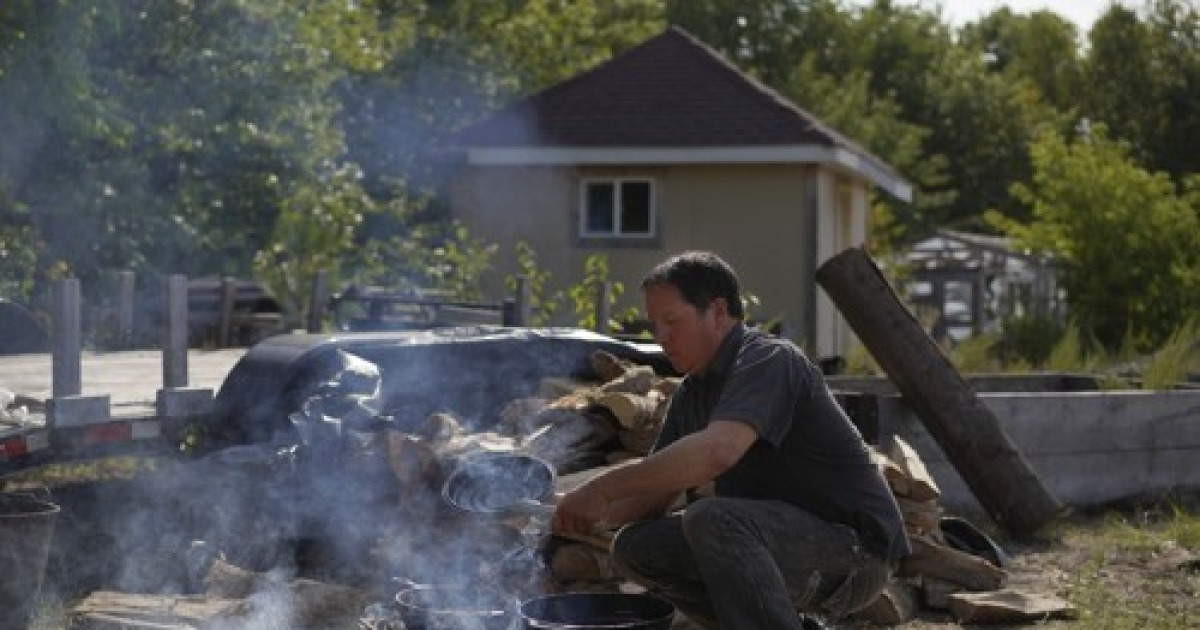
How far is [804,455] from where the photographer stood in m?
5.00

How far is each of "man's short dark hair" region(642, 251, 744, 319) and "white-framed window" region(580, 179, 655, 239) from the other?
522 inches

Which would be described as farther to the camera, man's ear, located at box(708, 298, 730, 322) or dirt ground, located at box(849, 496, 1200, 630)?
dirt ground, located at box(849, 496, 1200, 630)

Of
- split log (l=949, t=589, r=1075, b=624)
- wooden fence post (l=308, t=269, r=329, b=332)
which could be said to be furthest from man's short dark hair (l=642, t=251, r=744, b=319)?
wooden fence post (l=308, t=269, r=329, b=332)

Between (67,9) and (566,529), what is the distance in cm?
1103

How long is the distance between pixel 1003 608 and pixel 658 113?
38.2ft

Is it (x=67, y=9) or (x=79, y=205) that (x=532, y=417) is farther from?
(x=79, y=205)

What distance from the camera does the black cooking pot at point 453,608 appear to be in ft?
17.5

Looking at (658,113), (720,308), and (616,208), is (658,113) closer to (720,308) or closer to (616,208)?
(616,208)

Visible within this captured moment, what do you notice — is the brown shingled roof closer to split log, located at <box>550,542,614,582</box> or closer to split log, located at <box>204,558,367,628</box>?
split log, located at <box>550,542,614,582</box>

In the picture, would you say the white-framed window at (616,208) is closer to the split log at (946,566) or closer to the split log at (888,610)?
the split log at (946,566)

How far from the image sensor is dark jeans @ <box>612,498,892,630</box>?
4.77 m

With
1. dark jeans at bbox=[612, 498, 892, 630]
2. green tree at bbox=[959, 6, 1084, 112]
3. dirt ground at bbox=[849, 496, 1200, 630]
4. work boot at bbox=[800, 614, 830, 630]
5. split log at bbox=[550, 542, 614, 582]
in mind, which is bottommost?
dirt ground at bbox=[849, 496, 1200, 630]

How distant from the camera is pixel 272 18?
18.0 meters

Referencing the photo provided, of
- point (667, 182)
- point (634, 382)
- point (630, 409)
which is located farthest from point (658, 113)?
Result: point (630, 409)
